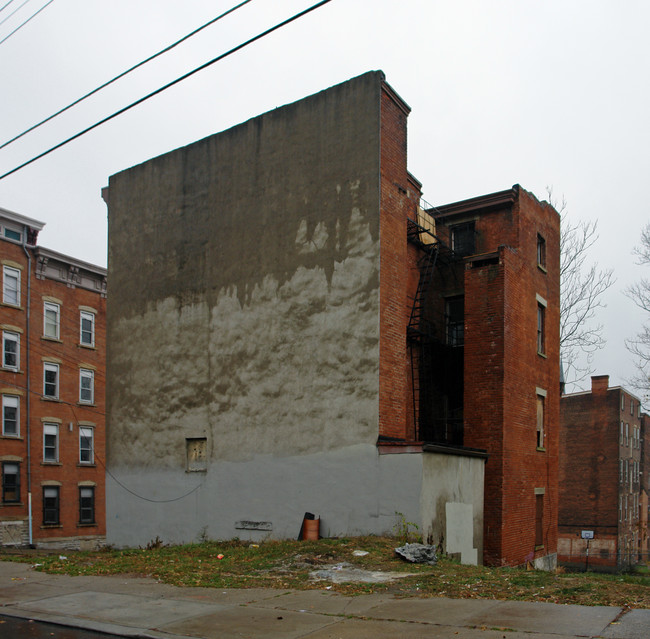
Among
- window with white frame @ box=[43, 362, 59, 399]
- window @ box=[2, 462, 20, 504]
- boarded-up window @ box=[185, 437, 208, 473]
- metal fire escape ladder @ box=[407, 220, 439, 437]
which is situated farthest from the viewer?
window with white frame @ box=[43, 362, 59, 399]

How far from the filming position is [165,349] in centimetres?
2272

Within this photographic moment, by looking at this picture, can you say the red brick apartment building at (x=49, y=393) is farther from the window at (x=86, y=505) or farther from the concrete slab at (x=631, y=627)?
the concrete slab at (x=631, y=627)

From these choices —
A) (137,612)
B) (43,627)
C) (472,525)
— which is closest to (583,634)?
(137,612)

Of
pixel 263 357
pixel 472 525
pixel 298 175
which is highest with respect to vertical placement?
pixel 298 175

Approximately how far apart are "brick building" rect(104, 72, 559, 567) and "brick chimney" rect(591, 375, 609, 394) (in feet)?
106

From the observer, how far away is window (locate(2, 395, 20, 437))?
36.3 meters

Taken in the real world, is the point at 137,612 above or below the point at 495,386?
below

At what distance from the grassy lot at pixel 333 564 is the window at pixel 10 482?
757 inches

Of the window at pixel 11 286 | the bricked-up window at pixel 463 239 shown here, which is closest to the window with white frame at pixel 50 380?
the window at pixel 11 286

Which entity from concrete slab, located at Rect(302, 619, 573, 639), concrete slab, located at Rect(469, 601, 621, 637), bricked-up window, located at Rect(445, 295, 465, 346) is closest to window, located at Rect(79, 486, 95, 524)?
bricked-up window, located at Rect(445, 295, 465, 346)

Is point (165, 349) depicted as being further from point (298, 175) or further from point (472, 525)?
point (472, 525)

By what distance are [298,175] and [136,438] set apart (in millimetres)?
10289

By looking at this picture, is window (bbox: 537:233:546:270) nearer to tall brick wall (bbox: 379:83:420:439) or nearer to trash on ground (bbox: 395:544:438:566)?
tall brick wall (bbox: 379:83:420:439)

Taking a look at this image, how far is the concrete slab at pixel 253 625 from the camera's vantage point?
845 cm
